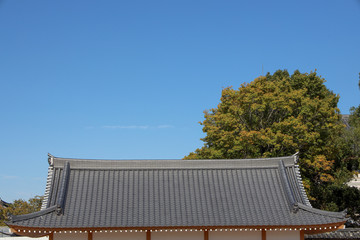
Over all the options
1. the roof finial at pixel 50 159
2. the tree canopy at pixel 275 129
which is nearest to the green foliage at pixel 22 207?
the tree canopy at pixel 275 129

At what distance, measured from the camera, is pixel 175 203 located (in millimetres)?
20375

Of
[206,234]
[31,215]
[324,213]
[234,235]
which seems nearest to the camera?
[31,215]

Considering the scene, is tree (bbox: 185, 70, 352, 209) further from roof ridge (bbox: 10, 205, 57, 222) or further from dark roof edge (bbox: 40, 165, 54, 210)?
roof ridge (bbox: 10, 205, 57, 222)

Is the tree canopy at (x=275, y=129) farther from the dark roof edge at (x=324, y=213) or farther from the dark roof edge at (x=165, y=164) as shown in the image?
the dark roof edge at (x=324, y=213)

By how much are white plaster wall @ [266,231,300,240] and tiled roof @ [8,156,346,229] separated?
69cm

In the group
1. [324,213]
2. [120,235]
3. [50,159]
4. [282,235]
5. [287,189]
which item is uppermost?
[50,159]

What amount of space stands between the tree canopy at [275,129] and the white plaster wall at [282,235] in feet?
53.7

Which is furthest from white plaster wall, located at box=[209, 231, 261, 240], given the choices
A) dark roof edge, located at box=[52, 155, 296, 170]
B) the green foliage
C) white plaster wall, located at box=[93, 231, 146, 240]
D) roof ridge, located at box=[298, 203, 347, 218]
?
the green foliage

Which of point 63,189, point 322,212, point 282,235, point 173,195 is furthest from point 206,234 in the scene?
point 63,189

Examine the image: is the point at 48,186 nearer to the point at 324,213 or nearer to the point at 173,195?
the point at 173,195

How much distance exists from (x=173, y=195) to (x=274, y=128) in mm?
18408

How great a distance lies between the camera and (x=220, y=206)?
20.2 m

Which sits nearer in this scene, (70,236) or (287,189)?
(70,236)

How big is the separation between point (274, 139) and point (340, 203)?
10.3 meters
